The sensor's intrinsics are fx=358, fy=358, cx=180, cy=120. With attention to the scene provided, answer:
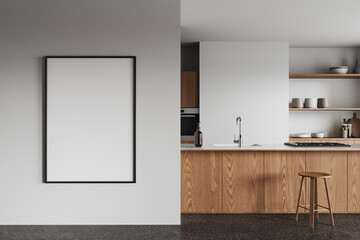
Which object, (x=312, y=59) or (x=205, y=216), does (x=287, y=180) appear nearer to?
(x=205, y=216)

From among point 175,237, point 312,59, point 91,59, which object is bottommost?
point 175,237

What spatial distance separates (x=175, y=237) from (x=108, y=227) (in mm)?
730

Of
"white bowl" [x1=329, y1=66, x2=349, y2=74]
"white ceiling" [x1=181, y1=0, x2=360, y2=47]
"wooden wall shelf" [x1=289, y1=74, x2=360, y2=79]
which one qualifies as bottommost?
"wooden wall shelf" [x1=289, y1=74, x2=360, y2=79]

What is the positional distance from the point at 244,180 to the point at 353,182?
4.07 feet

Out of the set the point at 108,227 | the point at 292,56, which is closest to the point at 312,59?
the point at 292,56

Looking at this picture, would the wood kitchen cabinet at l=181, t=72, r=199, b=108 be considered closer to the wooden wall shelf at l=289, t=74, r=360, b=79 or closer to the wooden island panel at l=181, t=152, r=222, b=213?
the wooden wall shelf at l=289, t=74, r=360, b=79

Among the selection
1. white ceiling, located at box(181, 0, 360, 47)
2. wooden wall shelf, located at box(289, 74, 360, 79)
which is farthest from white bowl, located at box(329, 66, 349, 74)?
white ceiling, located at box(181, 0, 360, 47)

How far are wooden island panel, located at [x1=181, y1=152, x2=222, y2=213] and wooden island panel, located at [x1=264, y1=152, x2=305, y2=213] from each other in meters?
0.56

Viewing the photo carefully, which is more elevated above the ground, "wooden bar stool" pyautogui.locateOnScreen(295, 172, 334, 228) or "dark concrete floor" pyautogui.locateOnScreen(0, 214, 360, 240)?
"wooden bar stool" pyautogui.locateOnScreen(295, 172, 334, 228)

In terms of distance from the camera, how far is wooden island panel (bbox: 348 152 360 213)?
4094mm

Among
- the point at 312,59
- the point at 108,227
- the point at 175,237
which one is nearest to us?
the point at 175,237

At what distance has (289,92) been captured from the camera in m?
6.35

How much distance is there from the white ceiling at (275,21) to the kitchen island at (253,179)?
163 cm

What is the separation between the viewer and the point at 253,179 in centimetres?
413
